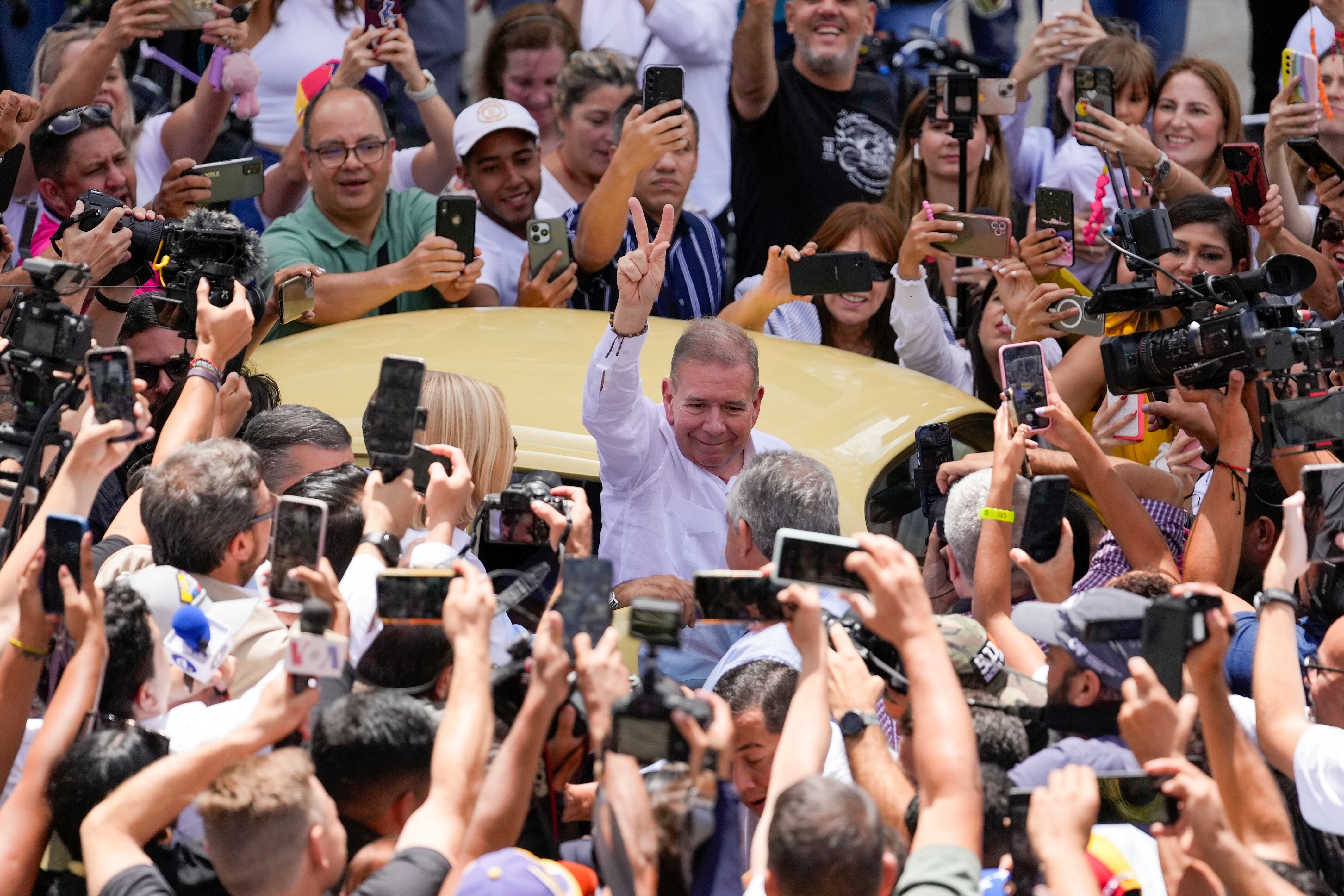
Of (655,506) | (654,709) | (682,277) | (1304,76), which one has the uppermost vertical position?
(1304,76)

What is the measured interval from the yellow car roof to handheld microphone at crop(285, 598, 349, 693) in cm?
186

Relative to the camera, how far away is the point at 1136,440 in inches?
197

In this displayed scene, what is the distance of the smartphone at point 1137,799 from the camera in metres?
2.50

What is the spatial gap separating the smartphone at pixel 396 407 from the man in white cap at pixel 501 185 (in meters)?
2.65

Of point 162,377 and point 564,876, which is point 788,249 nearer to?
point 162,377

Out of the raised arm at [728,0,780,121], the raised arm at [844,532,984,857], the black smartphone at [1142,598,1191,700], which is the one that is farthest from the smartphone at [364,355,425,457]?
the raised arm at [728,0,780,121]

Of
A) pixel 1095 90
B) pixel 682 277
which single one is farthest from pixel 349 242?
pixel 1095 90

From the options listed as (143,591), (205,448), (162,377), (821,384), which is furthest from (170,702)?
(821,384)

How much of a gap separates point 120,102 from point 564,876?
456cm

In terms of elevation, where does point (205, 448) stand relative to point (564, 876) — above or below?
above

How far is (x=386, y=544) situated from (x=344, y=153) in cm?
286

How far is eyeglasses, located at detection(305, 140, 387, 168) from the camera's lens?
18.8 feet

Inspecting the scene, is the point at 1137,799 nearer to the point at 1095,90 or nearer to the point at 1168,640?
the point at 1168,640

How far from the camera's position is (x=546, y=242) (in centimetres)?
577
